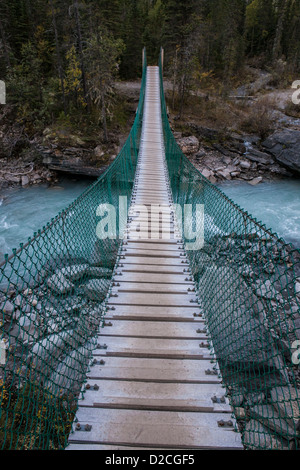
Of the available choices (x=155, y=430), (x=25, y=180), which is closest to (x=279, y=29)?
(x=25, y=180)

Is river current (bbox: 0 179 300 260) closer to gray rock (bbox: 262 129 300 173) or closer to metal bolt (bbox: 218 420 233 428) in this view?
gray rock (bbox: 262 129 300 173)

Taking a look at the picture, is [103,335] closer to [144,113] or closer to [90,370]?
[90,370]

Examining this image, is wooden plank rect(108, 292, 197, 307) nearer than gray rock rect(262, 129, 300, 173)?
Yes

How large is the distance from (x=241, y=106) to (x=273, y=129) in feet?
9.99

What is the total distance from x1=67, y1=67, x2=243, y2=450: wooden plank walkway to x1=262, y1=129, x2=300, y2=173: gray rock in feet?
34.9

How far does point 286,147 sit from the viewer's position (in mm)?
11633

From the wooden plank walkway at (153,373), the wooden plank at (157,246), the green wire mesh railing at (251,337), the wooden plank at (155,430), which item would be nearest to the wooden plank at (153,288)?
the wooden plank walkway at (153,373)

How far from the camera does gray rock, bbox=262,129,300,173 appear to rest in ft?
36.8

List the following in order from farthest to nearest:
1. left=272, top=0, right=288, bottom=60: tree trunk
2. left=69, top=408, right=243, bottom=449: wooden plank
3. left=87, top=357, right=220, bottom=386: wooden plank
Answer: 1. left=272, top=0, right=288, bottom=60: tree trunk
2. left=87, top=357, right=220, bottom=386: wooden plank
3. left=69, top=408, right=243, bottom=449: wooden plank

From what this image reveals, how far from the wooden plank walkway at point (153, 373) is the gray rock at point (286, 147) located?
34.9ft

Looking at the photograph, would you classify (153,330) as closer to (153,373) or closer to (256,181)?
(153,373)

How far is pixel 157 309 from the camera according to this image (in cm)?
247

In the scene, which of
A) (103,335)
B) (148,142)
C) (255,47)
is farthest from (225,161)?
(255,47)

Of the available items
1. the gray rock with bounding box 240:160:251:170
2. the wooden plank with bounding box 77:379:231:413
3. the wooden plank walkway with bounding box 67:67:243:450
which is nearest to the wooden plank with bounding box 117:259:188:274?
the wooden plank walkway with bounding box 67:67:243:450
